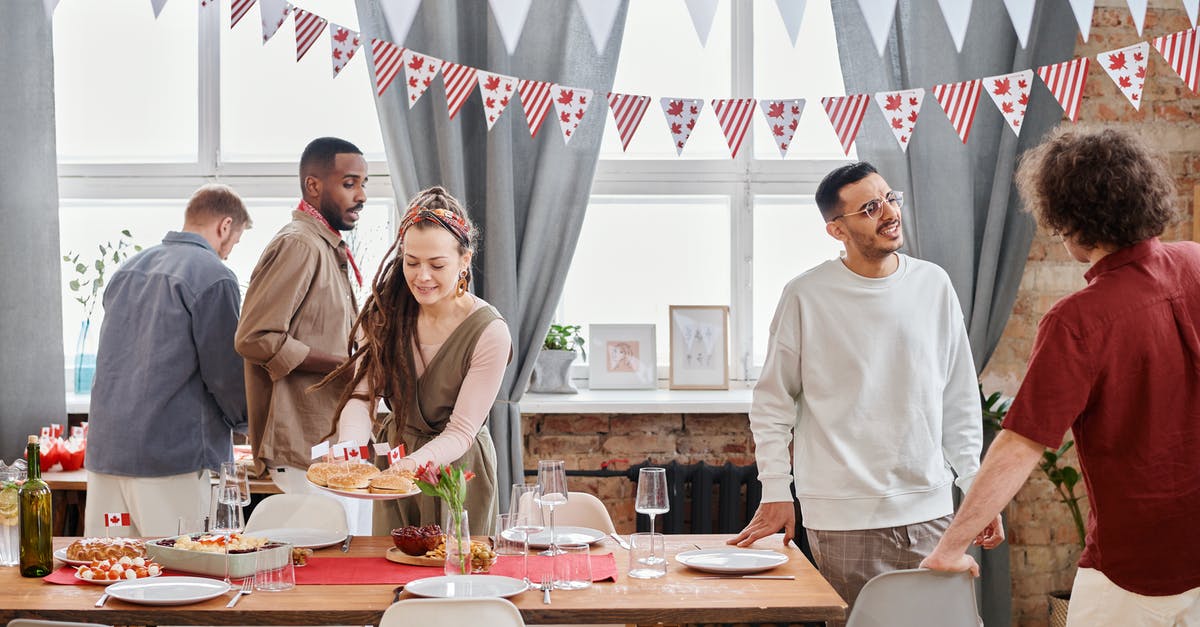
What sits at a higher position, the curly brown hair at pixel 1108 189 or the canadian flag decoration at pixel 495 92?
the canadian flag decoration at pixel 495 92

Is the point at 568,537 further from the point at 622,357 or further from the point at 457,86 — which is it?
the point at 457,86

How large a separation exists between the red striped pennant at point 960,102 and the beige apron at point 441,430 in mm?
1999

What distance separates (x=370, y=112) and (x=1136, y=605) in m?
3.45

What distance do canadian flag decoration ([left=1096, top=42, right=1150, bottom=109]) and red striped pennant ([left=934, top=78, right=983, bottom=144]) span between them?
1.41ft

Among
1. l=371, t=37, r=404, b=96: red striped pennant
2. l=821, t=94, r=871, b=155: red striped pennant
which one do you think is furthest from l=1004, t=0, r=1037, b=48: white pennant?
l=371, t=37, r=404, b=96: red striped pennant

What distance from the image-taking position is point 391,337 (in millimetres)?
2900

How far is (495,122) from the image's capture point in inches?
159

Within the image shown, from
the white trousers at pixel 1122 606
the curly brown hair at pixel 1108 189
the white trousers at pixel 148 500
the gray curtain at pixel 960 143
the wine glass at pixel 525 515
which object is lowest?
the white trousers at pixel 148 500

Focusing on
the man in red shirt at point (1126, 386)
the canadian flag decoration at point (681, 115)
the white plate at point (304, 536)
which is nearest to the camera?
the man in red shirt at point (1126, 386)

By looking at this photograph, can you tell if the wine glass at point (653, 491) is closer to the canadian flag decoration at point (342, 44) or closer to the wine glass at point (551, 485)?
the wine glass at point (551, 485)

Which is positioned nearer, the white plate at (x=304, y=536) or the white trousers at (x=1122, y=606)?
the white trousers at (x=1122, y=606)

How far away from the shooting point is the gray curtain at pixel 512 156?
4.12m

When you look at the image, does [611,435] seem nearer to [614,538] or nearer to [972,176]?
[614,538]

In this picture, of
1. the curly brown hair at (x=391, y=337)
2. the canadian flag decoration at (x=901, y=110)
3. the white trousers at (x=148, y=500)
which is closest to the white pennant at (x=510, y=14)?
the curly brown hair at (x=391, y=337)
